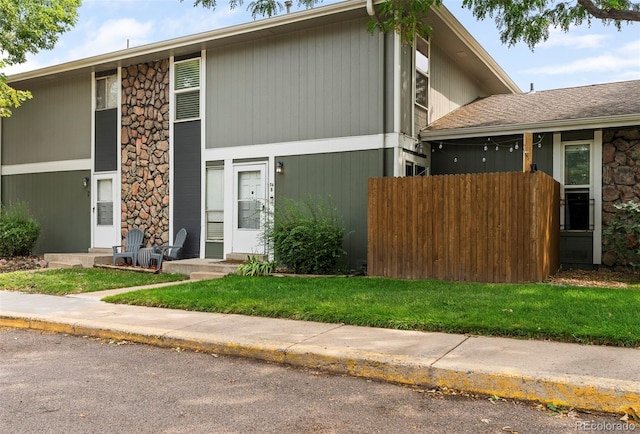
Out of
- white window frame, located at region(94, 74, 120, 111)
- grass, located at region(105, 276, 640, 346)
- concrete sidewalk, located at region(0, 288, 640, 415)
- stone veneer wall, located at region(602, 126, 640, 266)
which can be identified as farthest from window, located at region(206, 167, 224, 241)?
stone veneer wall, located at region(602, 126, 640, 266)

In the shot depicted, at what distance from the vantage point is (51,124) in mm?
15195

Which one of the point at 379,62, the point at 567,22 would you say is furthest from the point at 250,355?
the point at 567,22

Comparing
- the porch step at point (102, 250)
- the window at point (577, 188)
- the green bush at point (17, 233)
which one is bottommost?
the porch step at point (102, 250)

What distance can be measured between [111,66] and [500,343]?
40.7 feet

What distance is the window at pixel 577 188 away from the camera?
416 inches

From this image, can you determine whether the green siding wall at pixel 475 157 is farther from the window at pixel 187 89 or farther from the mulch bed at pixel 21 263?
the mulch bed at pixel 21 263

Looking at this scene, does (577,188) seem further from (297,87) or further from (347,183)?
(297,87)

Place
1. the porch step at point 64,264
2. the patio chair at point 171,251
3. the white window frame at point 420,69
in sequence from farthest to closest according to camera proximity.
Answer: the porch step at point 64,264 → the patio chair at point 171,251 → the white window frame at point 420,69

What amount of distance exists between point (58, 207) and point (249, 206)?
652 cm

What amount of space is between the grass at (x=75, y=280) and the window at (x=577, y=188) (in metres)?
8.07

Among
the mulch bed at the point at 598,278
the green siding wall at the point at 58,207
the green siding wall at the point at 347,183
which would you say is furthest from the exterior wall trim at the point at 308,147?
the green siding wall at the point at 58,207

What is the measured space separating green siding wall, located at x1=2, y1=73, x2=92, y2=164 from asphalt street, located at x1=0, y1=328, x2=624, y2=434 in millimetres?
10906

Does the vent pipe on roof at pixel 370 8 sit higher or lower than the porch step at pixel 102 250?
higher

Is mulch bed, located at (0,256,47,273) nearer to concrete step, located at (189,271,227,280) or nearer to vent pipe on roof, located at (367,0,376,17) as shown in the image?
concrete step, located at (189,271,227,280)
